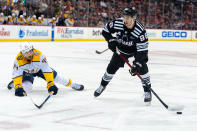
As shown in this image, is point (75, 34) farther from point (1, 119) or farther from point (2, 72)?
point (1, 119)

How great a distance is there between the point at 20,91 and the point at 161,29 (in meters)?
22.9

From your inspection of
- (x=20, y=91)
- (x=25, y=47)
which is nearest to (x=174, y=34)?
(x=20, y=91)

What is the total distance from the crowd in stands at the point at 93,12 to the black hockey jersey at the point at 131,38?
14670mm

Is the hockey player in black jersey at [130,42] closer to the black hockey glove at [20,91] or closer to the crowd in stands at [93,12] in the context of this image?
the black hockey glove at [20,91]

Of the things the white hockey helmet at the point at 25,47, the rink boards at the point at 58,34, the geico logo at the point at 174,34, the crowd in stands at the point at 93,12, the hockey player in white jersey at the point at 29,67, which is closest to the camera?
the white hockey helmet at the point at 25,47

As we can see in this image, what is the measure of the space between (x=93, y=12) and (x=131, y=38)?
1923 centimetres

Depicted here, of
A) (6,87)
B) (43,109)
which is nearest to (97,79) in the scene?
(6,87)

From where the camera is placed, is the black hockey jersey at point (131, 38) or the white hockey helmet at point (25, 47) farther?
the white hockey helmet at point (25, 47)

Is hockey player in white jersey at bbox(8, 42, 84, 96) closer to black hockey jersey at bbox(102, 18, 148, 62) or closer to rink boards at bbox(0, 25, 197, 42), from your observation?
black hockey jersey at bbox(102, 18, 148, 62)

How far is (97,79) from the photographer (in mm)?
8109

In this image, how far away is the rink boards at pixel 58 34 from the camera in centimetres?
1979

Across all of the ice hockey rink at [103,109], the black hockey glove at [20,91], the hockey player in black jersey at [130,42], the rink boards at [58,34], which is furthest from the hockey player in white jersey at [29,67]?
A: the rink boards at [58,34]

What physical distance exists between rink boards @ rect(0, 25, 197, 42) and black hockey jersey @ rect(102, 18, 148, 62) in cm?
1462

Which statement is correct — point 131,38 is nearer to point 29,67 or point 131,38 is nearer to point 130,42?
point 130,42
